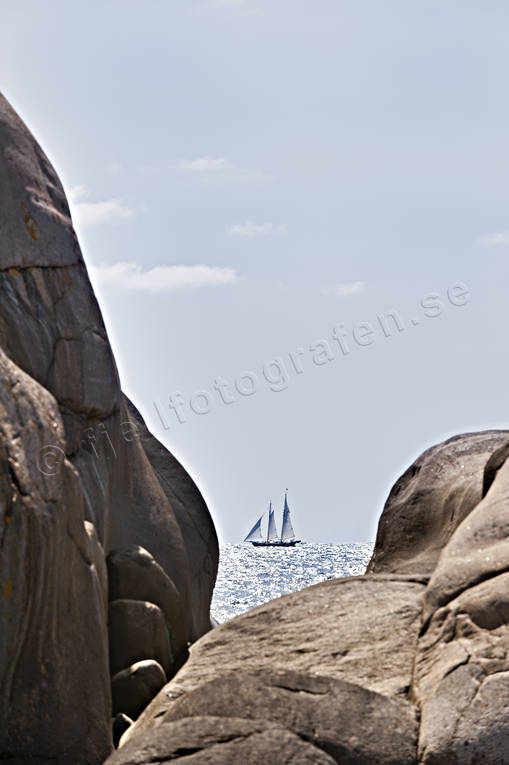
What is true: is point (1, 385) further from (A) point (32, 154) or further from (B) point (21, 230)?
(A) point (32, 154)

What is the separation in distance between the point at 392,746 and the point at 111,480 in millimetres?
3354

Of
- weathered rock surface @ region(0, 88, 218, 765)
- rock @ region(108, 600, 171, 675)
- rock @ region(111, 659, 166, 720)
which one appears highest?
weathered rock surface @ region(0, 88, 218, 765)

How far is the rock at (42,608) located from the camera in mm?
5992

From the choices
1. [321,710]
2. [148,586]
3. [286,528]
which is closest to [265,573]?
[286,528]

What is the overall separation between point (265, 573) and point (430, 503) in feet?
228

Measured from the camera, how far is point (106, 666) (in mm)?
6684

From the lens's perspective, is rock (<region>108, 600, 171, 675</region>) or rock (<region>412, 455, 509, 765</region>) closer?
rock (<region>412, 455, 509, 765</region>)

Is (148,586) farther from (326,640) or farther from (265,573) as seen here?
(265,573)

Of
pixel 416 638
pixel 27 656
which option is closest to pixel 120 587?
pixel 27 656

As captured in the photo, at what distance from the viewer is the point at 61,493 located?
21.5ft

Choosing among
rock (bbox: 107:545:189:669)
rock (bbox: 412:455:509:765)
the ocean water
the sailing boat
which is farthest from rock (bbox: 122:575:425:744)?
the sailing boat

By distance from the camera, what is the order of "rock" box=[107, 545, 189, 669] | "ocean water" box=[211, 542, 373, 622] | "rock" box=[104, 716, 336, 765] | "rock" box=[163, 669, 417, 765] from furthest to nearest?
"ocean water" box=[211, 542, 373, 622], "rock" box=[107, 545, 189, 669], "rock" box=[163, 669, 417, 765], "rock" box=[104, 716, 336, 765]

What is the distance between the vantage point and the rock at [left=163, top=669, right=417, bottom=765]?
5.56m

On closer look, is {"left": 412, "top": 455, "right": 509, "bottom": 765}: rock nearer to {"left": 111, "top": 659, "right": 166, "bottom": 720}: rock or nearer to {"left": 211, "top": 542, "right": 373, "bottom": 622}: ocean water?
{"left": 111, "top": 659, "right": 166, "bottom": 720}: rock
